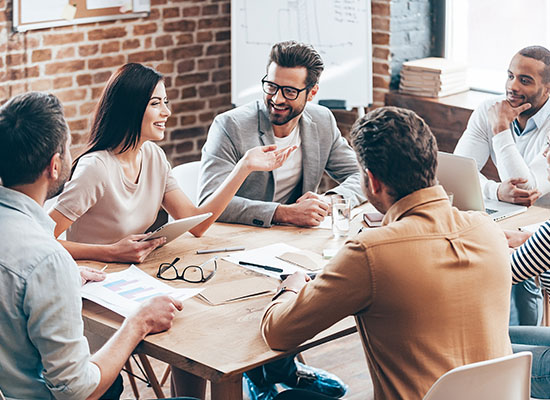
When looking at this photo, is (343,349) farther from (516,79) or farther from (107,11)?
(107,11)

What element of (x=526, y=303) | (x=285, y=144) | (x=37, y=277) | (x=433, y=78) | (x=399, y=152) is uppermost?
(x=433, y=78)

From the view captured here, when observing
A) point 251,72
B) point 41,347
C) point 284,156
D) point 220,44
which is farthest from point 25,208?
point 220,44

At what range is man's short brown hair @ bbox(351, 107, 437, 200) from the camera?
1716 millimetres

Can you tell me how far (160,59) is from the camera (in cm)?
468

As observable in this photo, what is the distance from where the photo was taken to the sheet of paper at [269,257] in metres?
2.33

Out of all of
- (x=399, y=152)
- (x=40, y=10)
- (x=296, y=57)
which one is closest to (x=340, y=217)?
(x=296, y=57)

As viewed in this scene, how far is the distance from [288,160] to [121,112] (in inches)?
31.7

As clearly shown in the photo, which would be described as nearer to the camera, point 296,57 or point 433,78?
point 296,57

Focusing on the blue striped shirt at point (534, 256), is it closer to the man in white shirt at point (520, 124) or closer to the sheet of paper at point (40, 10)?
the man in white shirt at point (520, 124)

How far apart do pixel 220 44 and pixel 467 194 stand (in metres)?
2.59

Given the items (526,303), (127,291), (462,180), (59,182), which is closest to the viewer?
(59,182)


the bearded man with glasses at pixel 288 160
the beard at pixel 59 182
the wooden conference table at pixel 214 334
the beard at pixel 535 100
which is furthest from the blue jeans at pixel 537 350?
the beard at pixel 59 182

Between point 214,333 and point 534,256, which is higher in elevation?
point 534,256

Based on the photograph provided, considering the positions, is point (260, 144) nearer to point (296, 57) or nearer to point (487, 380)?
point (296, 57)
